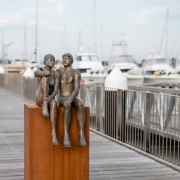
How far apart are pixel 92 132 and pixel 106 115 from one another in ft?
2.68

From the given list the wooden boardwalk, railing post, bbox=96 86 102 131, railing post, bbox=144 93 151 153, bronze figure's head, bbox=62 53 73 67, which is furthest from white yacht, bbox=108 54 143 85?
bronze figure's head, bbox=62 53 73 67

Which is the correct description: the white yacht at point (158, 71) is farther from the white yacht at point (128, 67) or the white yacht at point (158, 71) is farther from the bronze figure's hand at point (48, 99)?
the bronze figure's hand at point (48, 99)

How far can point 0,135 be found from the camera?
1220 cm

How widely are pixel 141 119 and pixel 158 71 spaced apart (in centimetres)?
3617

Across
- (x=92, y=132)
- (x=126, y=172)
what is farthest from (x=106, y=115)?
(x=126, y=172)

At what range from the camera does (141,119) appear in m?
10.2

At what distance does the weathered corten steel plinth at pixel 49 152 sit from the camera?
597 centimetres

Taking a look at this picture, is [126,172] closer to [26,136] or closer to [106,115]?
[26,136]

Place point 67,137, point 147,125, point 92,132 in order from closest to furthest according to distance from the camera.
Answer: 1. point 67,137
2. point 147,125
3. point 92,132

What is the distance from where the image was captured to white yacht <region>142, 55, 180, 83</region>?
42575mm

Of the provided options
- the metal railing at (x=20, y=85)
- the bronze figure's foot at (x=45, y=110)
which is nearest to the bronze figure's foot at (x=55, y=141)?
the bronze figure's foot at (x=45, y=110)

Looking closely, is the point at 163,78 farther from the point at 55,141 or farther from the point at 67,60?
the point at 55,141

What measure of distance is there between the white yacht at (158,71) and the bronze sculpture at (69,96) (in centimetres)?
3651

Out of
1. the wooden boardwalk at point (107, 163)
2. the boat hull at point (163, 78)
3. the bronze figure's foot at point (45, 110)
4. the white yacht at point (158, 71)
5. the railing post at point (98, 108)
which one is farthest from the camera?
the white yacht at point (158, 71)
